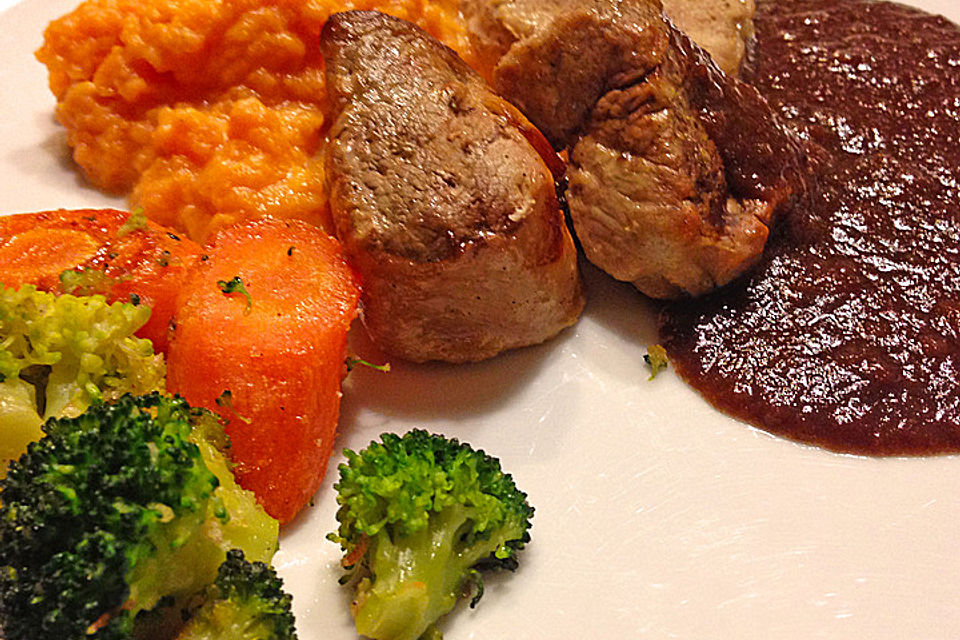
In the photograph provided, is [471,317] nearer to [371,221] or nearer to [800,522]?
[371,221]

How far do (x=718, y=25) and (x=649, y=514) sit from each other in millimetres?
2771

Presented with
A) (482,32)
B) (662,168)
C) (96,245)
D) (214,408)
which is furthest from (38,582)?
(482,32)

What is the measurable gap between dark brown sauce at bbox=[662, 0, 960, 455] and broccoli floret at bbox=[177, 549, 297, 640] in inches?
73.0

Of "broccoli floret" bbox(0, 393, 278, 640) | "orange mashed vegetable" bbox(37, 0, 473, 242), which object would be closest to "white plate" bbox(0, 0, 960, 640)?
"broccoli floret" bbox(0, 393, 278, 640)

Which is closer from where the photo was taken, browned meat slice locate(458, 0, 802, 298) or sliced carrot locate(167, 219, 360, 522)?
sliced carrot locate(167, 219, 360, 522)

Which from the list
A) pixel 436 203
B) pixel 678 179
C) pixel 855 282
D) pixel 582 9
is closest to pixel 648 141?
pixel 678 179

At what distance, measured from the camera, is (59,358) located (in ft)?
8.56

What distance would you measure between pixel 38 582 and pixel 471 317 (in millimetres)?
1706

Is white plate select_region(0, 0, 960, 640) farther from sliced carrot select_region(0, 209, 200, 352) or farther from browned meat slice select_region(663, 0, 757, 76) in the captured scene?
browned meat slice select_region(663, 0, 757, 76)

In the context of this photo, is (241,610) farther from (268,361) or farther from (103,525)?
(268,361)

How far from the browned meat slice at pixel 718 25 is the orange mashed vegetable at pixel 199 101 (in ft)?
4.66

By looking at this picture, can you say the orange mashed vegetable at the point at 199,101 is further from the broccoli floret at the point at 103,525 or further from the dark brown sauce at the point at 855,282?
the dark brown sauce at the point at 855,282

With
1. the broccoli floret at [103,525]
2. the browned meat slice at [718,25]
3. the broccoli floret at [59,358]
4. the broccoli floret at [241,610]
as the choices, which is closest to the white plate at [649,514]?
the broccoli floret at [241,610]

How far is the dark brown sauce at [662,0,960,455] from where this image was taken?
129 inches
